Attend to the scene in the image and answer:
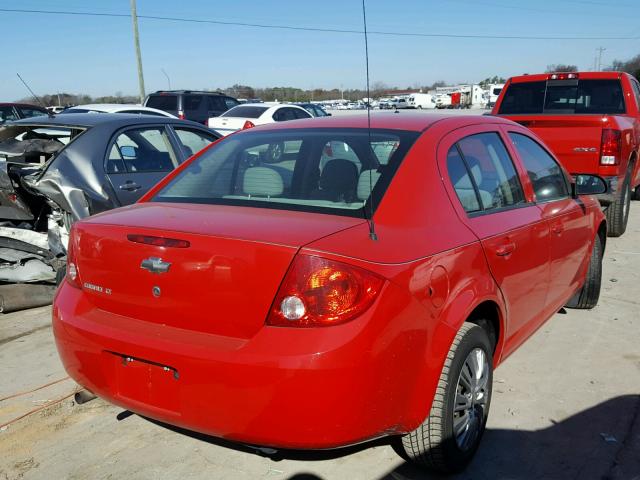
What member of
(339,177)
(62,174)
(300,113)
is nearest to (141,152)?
(62,174)

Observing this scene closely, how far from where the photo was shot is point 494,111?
951 centimetres

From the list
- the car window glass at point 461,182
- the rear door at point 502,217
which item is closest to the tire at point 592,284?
the rear door at point 502,217

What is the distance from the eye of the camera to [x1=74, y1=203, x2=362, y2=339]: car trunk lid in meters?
2.37

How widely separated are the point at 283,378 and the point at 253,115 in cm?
1445

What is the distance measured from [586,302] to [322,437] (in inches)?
143

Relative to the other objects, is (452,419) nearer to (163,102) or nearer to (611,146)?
(611,146)

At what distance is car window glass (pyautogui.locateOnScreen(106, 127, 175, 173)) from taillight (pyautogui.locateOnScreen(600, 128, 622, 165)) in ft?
16.0

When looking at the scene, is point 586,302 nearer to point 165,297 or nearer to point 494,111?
point 165,297

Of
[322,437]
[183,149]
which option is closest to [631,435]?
[322,437]

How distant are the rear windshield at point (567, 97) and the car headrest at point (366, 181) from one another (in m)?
6.93

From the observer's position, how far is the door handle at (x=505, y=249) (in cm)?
310

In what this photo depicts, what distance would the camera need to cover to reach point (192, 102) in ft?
64.1

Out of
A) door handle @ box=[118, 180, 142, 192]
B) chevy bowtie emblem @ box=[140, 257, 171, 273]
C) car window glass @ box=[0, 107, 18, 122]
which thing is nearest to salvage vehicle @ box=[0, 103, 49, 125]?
car window glass @ box=[0, 107, 18, 122]

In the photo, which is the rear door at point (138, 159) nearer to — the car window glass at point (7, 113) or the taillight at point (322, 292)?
the taillight at point (322, 292)
